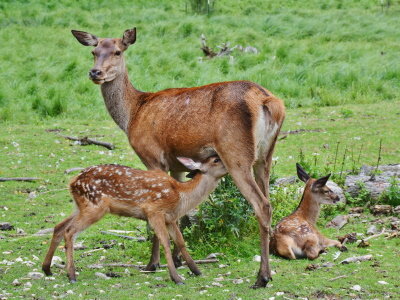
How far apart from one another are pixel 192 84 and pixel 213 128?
10796mm

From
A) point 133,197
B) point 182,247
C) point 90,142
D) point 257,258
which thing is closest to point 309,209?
point 257,258

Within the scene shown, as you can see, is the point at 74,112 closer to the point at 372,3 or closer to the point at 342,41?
the point at 342,41

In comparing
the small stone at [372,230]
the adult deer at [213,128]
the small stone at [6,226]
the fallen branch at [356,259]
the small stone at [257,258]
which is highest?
the adult deer at [213,128]

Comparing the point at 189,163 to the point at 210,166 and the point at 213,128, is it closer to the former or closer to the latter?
the point at 210,166

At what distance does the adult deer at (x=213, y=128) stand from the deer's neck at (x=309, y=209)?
1.27 metres

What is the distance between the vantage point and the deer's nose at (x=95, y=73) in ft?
25.0

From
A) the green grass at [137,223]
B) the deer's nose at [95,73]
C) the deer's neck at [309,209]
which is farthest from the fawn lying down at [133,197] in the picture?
the deer's neck at [309,209]

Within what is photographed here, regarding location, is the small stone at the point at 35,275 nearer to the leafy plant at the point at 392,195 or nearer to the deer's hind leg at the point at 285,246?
the deer's hind leg at the point at 285,246

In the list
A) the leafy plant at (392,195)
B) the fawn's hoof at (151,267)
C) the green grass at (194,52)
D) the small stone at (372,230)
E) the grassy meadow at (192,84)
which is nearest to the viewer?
the grassy meadow at (192,84)

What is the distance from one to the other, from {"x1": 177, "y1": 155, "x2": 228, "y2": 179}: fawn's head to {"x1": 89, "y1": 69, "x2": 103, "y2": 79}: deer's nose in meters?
1.60

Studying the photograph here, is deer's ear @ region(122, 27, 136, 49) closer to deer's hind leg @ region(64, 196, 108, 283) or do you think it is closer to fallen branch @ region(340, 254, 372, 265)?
deer's hind leg @ region(64, 196, 108, 283)

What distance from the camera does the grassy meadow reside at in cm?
650

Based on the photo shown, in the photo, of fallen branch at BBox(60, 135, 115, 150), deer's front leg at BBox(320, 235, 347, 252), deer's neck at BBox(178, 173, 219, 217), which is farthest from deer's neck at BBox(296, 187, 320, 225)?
fallen branch at BBox(60, 135, 115, 150)

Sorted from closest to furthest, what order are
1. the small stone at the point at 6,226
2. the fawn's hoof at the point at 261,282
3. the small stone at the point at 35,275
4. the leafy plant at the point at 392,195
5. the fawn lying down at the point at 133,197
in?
1. the fawn's hoof at the point at 261,282
2. the fawn lying down at the point at 133,197
3. the small stone at the point at 35,275
4. the small stone at the point at 6,226
5. the leafy plant at the point at 392,195
